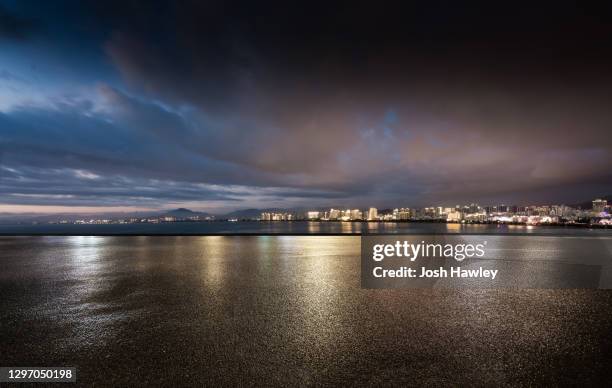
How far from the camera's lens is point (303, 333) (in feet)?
20.0

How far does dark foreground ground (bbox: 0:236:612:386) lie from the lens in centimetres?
462

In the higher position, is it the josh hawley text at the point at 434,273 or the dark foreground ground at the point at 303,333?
the dark foreground ground at the point at 303,333

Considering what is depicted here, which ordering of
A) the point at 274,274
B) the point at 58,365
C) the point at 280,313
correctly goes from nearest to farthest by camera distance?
the point at 58,365 < the point at 280,313 < the point at 274,274

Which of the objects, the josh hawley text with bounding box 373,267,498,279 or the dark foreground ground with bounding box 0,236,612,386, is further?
the josh hawley text with bounding box 373,267,498,279

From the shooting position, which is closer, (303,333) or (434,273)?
(303,333)

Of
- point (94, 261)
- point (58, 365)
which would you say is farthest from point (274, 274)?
point (94, 261)

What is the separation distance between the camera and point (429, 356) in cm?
512

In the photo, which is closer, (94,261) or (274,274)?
(274,274)

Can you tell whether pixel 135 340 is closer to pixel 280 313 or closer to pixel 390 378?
pixel 280 313

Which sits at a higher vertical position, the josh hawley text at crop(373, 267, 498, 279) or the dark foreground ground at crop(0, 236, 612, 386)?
the dark foreground ground at crop(0, 236, 612, 386)

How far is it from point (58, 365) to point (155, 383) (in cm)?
201

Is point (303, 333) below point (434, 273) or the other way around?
the other way around

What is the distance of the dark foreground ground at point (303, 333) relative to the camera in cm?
462

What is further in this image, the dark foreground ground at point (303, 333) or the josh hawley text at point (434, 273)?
the josh hawley text at point (434, 273)
